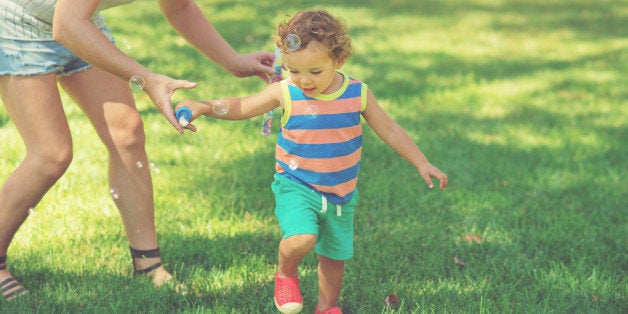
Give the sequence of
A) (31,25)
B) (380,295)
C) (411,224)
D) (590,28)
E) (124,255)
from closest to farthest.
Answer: (31,25), (380,295), (124,255), (411,224), (590,28)

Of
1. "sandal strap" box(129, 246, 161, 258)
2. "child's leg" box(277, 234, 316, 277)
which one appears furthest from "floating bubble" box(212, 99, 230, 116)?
"sandal strap" box(129, 246, 161, 258)

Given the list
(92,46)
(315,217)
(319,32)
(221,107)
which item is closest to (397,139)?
(315,217)

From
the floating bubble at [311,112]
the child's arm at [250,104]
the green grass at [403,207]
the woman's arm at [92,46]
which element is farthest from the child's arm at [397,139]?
the woman's arm at [92,46]

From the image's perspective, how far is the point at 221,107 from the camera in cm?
275

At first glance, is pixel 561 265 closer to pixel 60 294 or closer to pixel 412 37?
pixel 60 294

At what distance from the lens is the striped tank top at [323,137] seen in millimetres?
2783

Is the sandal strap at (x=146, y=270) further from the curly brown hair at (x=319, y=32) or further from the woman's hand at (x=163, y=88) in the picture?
the curly brown hair at (x=319, y=32)

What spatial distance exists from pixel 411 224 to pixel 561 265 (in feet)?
2.74

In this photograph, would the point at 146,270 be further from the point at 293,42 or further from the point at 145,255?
the point at 293,42

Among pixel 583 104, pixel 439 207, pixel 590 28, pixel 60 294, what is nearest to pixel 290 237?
pixel 60 294

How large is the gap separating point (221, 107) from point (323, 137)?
15.2 inches

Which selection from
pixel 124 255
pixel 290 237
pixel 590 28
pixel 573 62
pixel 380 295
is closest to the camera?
pixel 290 237

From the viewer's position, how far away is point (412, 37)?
1042 centimetres

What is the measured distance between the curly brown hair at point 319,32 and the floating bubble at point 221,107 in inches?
11.5
